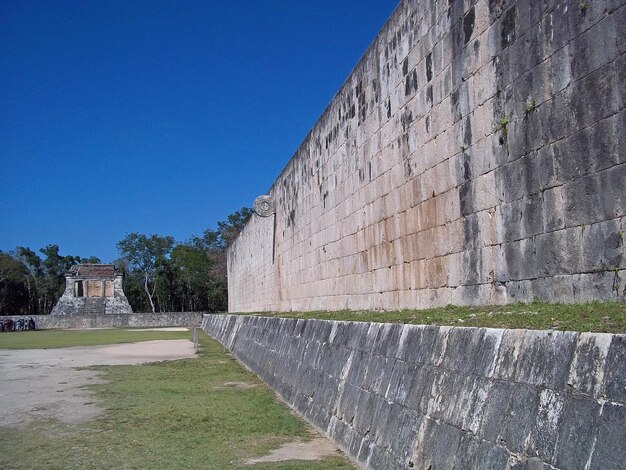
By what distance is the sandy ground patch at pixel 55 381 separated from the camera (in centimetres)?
763

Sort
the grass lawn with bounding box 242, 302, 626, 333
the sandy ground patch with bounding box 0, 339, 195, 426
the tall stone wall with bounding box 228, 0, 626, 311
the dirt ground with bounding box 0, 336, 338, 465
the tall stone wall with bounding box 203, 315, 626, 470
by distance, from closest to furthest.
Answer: the tall stone wall with bounding box 203, 315, 626, 470 < the grass lawn with bounding box 242, 302, 626, 333 < the tall stone wall with bounding box 228, 0, 626, 311 < the dirt ground with bounding box 0, 336, 338, 465 < the sandy ground patch with bounding box 0, 339, 195, 426

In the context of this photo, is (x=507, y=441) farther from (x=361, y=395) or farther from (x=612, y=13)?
(x=612, y=13)

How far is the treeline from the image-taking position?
64.4 meters

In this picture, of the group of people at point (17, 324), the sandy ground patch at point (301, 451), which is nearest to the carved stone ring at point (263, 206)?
the sandy ground patch at point (301, 451)

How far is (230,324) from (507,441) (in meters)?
16.7

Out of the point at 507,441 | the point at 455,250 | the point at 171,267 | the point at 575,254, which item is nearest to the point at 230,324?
the point at 455,250

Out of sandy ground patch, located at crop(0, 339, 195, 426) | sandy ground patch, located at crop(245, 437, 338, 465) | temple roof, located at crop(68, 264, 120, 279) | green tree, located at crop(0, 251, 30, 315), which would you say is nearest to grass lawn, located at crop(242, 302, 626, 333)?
sandy ground patch, located at crop(245, 437, 338, 465)

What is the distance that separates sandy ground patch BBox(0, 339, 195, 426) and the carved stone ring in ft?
14.9

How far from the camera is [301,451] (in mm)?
5289

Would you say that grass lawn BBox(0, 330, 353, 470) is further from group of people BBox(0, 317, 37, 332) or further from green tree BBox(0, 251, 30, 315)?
green tree BBox(0, 251, 30, 315)

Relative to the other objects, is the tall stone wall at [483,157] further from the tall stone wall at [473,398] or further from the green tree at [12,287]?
the green tree at [12,287]

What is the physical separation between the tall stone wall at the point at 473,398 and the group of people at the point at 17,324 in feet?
128

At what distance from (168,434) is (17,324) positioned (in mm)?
39516

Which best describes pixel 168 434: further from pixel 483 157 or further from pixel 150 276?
pixel 150 276
